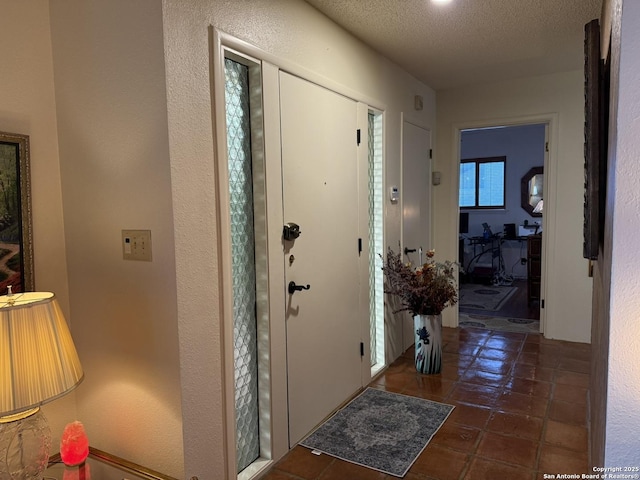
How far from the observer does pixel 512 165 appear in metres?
7.48

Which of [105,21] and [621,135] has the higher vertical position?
[105,21]

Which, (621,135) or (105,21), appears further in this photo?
(105,21)

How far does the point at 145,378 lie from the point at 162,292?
0.36m

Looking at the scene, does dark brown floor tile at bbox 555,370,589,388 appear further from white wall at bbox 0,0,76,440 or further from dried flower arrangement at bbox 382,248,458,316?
white wall at bbox 0,0,76,440

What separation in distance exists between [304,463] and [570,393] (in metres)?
1.96

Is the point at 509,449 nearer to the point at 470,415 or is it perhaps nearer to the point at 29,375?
the point at 470,415

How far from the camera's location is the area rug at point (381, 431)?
7.65ft

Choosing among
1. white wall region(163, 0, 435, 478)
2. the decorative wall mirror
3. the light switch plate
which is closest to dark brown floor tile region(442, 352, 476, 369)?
white wall region(163, 0, 435, 478)

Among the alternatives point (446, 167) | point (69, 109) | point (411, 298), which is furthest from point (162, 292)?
point (446, 167)

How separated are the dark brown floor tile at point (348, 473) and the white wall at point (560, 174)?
9.27 feet

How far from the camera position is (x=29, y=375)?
1177 millimetres

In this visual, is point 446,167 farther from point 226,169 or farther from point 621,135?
point 621,135

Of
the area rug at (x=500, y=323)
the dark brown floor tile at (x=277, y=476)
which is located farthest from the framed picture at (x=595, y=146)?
the area rug at (x=500, y=323)

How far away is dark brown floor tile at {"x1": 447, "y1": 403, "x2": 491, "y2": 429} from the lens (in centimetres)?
268
